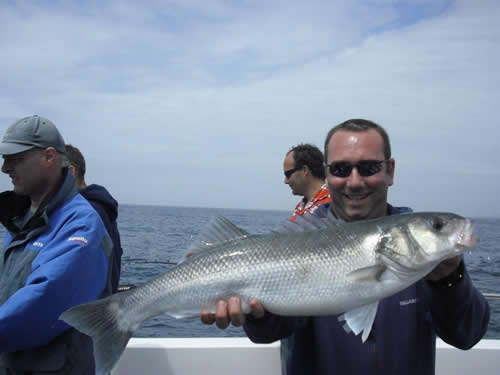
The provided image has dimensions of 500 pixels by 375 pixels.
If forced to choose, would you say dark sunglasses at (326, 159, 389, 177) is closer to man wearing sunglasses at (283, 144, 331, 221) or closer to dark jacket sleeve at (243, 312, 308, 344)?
dark jacket sleeve at (243, 312, 308, 344)

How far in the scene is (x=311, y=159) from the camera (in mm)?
6207

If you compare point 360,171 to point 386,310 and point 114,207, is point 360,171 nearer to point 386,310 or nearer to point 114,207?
point 386,310

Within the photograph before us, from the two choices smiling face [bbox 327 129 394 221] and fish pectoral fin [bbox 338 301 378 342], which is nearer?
fish pectoral fin [bbox 338 301 378 342]

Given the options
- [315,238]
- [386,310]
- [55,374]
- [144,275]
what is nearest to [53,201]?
[55,374]

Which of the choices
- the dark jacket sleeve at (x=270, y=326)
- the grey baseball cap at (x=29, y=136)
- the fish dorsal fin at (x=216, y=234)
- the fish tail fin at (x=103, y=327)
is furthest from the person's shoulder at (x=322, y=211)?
the grey baseball cap at (x=29, y=136)

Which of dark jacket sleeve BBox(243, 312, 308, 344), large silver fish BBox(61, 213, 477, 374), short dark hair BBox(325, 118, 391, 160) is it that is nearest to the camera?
large silver fish BBox(61, 213, 477, 374)

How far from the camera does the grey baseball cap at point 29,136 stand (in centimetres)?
366

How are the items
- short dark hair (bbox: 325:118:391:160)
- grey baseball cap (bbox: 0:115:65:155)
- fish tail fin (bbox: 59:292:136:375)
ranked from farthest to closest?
grey baseball cap (bbox: 0:115:65:155), short dark hair (bbox: 325:118:391:160), fish tail fin (bbox: 59:292:136:375)

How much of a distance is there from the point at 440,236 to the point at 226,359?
3.39 metres

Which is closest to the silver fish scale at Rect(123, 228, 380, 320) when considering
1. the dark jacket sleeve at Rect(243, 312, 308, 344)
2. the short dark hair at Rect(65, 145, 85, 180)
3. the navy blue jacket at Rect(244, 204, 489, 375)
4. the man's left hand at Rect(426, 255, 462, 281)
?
the dark jacket sleeve at Rect(243, 312, 308, 344)

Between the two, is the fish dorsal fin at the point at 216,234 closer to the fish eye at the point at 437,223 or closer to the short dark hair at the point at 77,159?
the fish eye at the point at 437,223

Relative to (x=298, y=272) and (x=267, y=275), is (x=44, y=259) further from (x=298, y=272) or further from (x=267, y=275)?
(x=298, y=272)

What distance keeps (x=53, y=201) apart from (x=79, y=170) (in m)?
1.93

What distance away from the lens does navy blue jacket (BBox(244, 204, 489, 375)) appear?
2.58 metres
